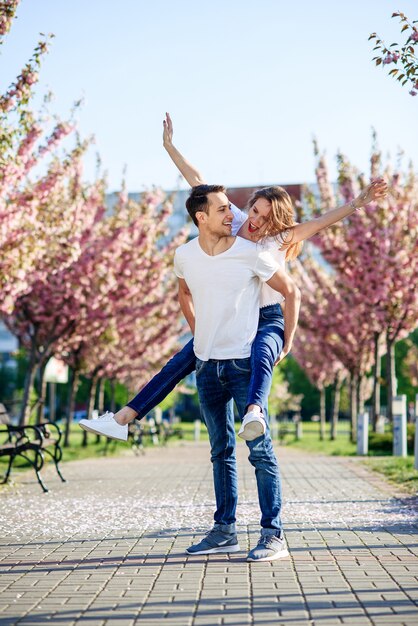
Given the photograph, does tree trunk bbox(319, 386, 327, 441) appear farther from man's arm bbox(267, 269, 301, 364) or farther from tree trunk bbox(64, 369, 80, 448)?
man's arm bbox(267, 269, 301, 364)

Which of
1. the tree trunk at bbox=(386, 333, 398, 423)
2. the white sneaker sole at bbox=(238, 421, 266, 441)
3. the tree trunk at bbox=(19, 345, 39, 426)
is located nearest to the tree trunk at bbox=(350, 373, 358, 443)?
the tree trunk at bbox=(386, 333, 398, 423)

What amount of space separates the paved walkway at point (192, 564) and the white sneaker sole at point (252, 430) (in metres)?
0.79

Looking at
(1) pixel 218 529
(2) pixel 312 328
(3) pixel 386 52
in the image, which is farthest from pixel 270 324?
(2) pixel 312 328

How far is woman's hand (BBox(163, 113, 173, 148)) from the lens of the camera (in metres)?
7.88

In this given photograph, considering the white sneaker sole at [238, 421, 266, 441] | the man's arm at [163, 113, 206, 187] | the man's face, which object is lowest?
the white sneaker sole at [238, 421, 266, 441]

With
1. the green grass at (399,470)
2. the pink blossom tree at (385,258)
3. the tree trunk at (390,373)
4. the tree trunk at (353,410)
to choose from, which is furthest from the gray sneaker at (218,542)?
the tree trunk at (353,410)

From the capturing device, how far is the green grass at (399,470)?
12.8 m

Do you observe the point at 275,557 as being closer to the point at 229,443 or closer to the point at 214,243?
the point at 229,443

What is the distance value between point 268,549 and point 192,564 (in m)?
0.48

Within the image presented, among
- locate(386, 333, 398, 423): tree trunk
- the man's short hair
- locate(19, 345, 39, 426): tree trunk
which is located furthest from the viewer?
locate(386, 333, 398, 423): tree trunk

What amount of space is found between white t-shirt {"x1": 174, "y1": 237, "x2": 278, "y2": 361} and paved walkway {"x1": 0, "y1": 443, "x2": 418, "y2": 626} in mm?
1345

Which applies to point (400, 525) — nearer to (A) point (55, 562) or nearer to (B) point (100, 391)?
(A) point (55, 562)

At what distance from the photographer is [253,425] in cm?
620

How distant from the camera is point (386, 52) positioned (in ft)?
33.8
